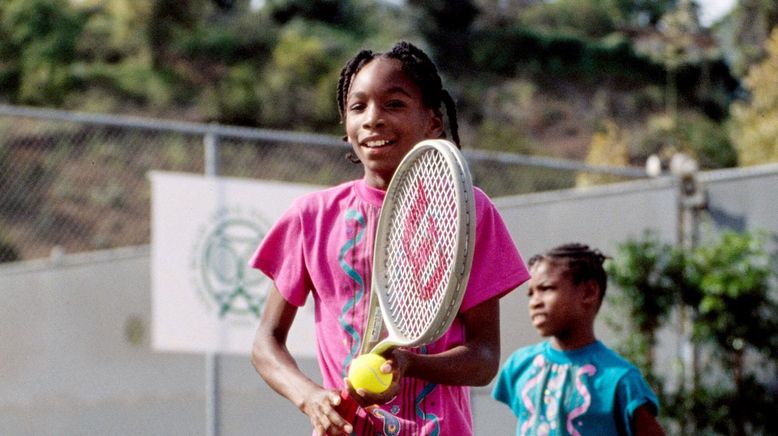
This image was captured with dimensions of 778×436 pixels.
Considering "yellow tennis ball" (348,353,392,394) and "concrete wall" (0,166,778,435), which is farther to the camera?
"concrete wall" (0,166,778,435)

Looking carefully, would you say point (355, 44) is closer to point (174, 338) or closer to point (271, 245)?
point (174, 338)

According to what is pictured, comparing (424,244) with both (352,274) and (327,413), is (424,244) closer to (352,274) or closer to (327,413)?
(352,274)

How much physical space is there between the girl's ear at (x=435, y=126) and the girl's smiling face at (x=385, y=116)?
0.03m

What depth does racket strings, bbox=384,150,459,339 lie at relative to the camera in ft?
7.47

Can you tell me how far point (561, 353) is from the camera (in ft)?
14.3

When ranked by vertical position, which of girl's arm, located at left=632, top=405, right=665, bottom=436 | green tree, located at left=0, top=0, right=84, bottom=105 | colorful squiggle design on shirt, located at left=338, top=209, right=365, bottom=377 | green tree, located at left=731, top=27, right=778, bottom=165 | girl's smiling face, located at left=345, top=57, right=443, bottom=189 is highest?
green tree, located at left=0, top=0, right=84, bottom=105

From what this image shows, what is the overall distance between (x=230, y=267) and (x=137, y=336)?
124 inches

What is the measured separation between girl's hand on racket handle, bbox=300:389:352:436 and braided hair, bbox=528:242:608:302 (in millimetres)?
2312

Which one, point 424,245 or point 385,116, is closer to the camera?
point 424,245

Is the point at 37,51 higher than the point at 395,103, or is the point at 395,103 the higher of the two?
the point at 37,51

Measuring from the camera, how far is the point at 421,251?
2.41 metres

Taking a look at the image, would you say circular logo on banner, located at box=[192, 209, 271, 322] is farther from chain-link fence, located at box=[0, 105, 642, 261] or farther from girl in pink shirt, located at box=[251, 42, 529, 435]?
chain-link fence, located at box=[0, 105, 642, 261]

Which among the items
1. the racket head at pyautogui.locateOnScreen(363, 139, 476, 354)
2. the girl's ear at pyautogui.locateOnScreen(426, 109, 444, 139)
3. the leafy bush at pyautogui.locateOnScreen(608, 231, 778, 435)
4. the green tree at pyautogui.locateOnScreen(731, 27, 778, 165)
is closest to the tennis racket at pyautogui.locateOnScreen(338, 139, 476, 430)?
the racket head at pyautogui.locateOnScreen(363, 139, 476, 354)

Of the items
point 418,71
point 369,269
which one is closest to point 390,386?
point 369,269
